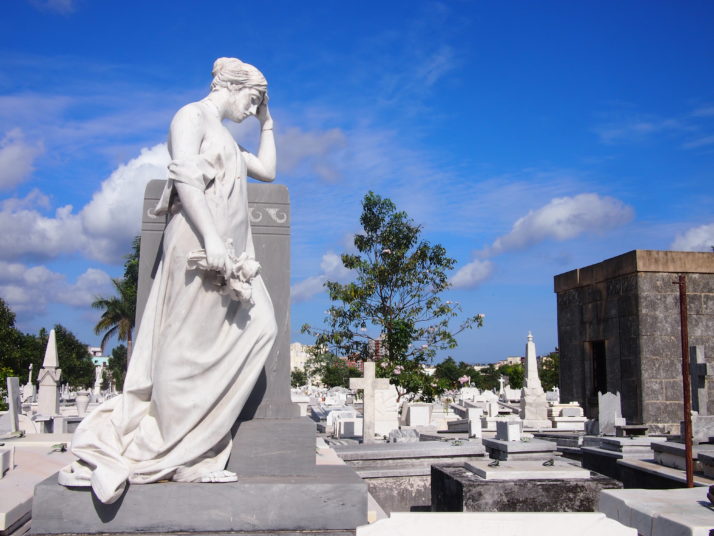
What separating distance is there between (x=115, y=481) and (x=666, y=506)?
9.88 ft

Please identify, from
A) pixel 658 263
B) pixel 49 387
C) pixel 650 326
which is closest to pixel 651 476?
pixel 650 326

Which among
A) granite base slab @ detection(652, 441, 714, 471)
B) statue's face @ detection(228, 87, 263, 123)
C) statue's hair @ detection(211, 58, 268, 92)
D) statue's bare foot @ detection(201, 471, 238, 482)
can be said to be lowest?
granite base slab @ detection(652, 441, 714, 471)

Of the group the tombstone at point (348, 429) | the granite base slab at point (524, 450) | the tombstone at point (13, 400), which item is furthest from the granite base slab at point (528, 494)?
the tombstone at point (348, 429)

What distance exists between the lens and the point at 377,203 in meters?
16.3

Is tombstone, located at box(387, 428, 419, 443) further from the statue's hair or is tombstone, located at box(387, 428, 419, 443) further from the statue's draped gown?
the statue's hair

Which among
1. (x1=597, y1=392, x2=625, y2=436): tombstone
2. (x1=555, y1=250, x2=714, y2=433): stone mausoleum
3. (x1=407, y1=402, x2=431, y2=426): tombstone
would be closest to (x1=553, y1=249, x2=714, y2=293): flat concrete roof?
(x1=555, y1=250, x2=714, y2=433): stone mausoleum

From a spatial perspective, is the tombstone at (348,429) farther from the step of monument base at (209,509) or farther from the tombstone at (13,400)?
the step of monument base at (209,509)

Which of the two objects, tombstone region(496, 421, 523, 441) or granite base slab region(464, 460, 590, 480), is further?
tombstone region(496, 421, 523, 441)

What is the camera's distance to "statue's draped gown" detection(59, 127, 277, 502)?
350cm

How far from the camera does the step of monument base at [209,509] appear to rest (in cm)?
334

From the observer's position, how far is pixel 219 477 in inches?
139

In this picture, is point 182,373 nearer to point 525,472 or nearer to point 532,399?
point 525,472

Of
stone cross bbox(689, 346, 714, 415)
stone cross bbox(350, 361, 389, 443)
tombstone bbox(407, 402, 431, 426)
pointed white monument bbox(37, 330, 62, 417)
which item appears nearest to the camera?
stone cross bbox(689, 346, 714, 415)

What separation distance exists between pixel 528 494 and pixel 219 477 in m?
3.57
